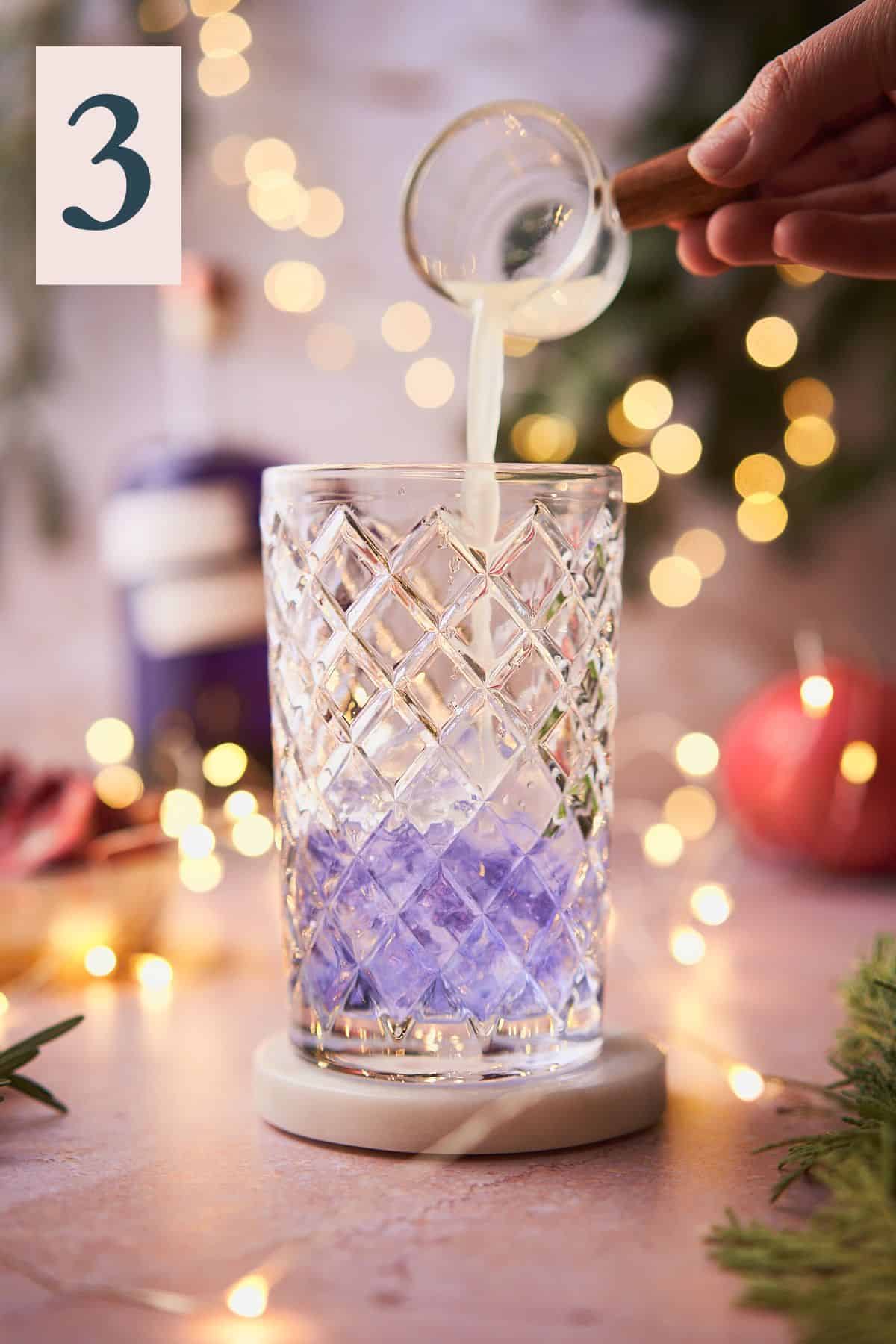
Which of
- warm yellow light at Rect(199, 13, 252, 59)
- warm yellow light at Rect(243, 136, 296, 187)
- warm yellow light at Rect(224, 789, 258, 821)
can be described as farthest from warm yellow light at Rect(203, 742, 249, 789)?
warm yellow light at Rect(199, 13, 252, 59)

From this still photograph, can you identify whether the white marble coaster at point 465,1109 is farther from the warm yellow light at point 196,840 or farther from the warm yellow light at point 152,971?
the warm yellow light at point 196,840

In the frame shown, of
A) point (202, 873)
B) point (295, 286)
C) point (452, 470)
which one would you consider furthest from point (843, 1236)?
point (295, 286)

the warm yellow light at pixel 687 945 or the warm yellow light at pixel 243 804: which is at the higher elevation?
the warm yellow light at pixel 243 804

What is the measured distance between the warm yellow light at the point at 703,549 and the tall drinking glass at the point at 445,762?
783 millimetres

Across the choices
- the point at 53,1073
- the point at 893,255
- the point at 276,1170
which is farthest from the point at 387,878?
the point at 893,255

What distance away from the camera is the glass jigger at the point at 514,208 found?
56 centimetres

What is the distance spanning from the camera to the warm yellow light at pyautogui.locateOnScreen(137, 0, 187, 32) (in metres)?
1.26

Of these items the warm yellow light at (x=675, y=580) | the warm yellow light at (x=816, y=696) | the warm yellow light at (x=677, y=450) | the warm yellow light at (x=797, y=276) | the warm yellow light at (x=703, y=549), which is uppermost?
the warm yellow light at (x=797, y=276)

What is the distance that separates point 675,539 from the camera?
1.30 meters

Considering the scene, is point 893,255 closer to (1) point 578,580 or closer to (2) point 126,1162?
(1) point 578,580

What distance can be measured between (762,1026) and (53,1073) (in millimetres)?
343

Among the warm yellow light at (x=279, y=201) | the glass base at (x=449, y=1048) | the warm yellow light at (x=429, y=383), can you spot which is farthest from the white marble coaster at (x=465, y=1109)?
the warm yellow light at (x=279, y=201)

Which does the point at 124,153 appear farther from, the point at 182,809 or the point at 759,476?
the point at 759,476

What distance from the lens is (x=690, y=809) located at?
1312mm
